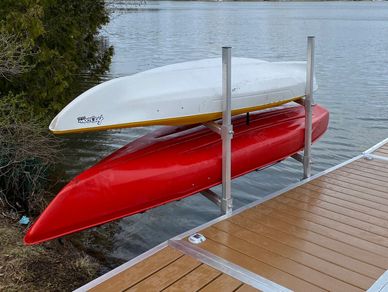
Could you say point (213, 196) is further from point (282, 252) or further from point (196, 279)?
point (196, 279)

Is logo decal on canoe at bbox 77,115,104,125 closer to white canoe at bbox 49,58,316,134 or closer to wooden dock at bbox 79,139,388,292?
white canoe at bbox 49,58,316,134

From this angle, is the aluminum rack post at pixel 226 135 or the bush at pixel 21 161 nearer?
the aluminum rack post at pixel 226 135

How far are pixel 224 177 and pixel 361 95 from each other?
9.27m

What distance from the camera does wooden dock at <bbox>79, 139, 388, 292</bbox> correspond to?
2842mm

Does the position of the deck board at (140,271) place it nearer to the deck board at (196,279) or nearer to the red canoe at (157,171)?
the deck board at (196,279)

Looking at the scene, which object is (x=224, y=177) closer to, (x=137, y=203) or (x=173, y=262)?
(x=137, y=203)

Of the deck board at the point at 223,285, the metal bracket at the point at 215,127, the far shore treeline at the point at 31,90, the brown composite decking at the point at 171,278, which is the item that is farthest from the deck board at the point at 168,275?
the far shore treeline at the point at 31,90

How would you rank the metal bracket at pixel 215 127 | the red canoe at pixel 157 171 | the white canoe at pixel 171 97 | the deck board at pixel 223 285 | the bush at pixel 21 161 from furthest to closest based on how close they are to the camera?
the bush at pixel 21 161
the metal bracket at pixel 215 127
the white canoe at pixel 171 97
the red canoe at pixel 157 171
the deck board at pixel 223 285

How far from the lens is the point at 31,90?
6.67m

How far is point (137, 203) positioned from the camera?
367 centimetres

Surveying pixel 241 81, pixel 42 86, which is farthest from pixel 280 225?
pixel 42 86

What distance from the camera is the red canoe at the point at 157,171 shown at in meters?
3.41

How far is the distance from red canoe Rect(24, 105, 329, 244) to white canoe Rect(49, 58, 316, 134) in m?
0.28

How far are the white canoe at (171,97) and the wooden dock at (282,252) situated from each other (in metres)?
0.90
